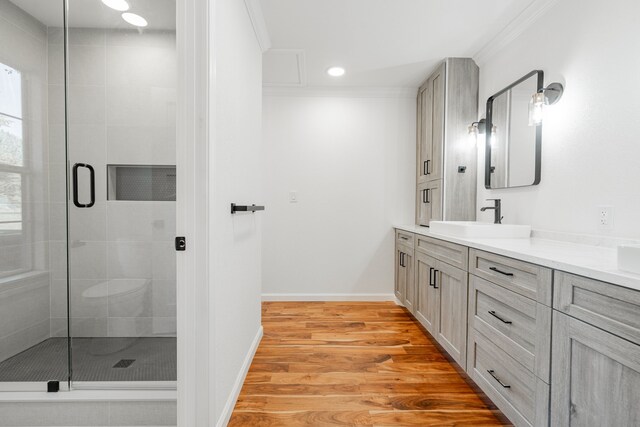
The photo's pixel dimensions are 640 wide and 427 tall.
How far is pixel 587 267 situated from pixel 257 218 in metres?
1.82

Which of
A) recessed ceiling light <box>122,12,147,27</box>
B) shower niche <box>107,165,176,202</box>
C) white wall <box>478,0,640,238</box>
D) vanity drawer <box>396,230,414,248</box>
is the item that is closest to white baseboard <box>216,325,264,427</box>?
shower niche <box>107,165,176,202</box>

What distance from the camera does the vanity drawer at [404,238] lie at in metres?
2.67

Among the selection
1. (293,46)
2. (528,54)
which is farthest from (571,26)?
(293,46)

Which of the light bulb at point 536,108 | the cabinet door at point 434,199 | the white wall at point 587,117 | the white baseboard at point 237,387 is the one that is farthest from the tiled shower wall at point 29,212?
the white wall at point 587,117

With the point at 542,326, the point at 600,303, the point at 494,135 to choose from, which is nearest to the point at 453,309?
the point at 542,326

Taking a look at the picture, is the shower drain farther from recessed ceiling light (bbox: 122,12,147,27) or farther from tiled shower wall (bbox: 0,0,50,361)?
recessed ceiling light (bbox: 122,12,147,27)

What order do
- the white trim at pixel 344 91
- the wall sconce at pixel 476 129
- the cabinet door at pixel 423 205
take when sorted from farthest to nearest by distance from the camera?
the white trim at pixel 344 91 → the cabinet door at pixel 423 205 → the wall sconce at pixel 476 129

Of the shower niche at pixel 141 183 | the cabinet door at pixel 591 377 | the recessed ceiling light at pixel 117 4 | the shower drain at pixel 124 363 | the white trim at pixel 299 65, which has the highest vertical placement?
the white trim at pixel 299 65

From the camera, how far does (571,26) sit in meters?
1.67

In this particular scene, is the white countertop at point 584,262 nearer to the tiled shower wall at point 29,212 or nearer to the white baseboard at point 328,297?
the white baseboard at point 328,297

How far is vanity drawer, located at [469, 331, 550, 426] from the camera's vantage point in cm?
111

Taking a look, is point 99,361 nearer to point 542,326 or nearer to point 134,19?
point 134,19

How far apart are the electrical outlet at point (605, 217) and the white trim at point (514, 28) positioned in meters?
1.29

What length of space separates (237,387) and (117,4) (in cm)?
244
